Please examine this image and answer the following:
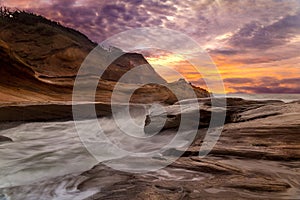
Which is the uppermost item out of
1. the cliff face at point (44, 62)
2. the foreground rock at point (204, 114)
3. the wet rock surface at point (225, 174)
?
the cliff face at point (44, 62)

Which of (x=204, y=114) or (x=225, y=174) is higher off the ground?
(x=204, y=114)

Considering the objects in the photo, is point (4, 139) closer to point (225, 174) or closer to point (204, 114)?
point (204, 114)

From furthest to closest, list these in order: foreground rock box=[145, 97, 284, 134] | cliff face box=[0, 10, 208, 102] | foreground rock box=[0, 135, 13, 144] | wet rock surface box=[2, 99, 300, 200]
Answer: cliff face box=[0, 10, 208, 102], foreground rock box=[0, 135, 13, 144], foreground rock box=[145, 97, 284, 134], wet rock surface box=[2, 99, 300, 200]

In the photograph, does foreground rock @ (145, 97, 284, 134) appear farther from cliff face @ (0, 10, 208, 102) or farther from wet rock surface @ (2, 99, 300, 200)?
cliff face @ (0, 10, 208, 102)

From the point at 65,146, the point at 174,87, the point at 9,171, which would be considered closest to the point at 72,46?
the point at 174,87

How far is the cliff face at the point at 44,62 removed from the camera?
12.7 m

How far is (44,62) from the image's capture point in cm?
1778

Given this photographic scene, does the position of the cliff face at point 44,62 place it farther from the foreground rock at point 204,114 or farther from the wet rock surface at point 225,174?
the wet rock surface at point 225,174

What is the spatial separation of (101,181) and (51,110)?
7462 mm

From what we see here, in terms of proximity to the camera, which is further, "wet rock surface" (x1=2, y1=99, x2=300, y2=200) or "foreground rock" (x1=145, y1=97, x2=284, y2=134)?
"foreground rock" (x1=145, y1=97, x2=284, y2=134)

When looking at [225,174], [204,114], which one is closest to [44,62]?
[204,114]

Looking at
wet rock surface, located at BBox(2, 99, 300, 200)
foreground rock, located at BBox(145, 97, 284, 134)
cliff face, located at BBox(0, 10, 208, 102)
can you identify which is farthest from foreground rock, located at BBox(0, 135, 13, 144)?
wet rock surface, located at BBox(2, 99, 300, 200)

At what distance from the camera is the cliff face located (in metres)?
12.7

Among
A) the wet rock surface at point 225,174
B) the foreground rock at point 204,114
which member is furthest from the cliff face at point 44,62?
the wet rock surface at point 225,174
